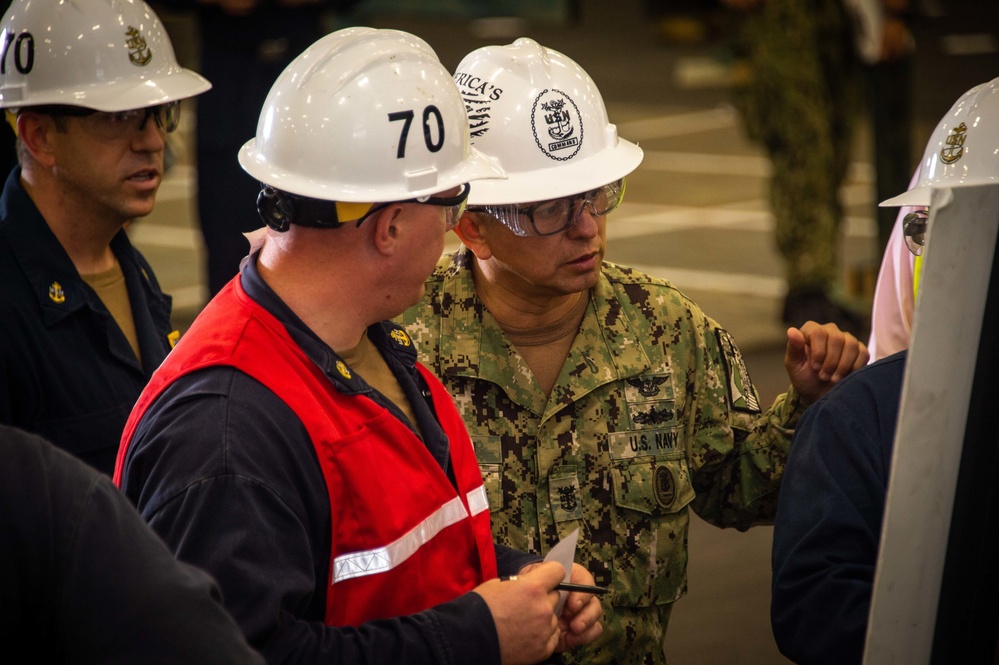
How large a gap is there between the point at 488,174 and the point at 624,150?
62 cm

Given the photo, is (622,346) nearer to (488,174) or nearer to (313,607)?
(488,174)

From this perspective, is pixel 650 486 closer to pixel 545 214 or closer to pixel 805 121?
pixel 545 214

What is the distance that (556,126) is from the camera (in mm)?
2562

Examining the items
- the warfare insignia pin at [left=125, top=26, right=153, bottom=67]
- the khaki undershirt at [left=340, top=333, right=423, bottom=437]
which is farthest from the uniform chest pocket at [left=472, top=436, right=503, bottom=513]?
the warfare insignia pin at [left=125, top=26, right=153, bottom=67]

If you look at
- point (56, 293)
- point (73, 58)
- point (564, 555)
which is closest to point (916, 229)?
point (564, 555)

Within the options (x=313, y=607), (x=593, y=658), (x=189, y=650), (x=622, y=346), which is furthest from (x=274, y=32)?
(x=189, y=650)

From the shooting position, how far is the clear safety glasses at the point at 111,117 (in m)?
2.95

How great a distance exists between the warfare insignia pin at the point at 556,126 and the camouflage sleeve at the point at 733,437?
1.64ft

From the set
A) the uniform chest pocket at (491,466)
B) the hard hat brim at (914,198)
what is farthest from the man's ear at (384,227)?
the hard hat brim at (914,198)

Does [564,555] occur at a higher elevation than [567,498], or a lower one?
higher

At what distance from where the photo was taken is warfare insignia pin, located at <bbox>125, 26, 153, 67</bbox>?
9.99 ft

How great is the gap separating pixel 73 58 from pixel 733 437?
1.81 m

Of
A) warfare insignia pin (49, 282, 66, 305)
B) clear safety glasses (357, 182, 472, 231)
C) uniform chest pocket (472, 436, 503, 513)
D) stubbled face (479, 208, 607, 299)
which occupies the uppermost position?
clear safety glasses (357, 182, 472, 231)

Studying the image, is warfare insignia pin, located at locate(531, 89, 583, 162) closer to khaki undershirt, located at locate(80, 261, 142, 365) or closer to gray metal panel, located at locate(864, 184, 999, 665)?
khaki undershirt, located at locate(80, 261, 142, 365)
